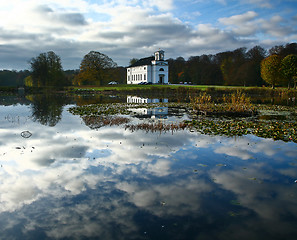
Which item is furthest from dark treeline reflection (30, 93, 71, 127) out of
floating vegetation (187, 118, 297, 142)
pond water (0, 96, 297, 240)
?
floating vegetation (187, 118, 297, 142)

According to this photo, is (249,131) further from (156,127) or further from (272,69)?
(272,69)

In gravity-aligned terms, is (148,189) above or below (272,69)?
below

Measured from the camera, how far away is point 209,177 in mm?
7277

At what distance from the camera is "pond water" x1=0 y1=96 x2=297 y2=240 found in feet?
15.8

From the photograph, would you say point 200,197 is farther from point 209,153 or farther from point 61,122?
point 61,122

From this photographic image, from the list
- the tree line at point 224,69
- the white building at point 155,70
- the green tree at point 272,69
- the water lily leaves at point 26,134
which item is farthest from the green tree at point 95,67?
the water lily leaves at point 26,134

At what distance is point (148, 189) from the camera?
646 centimetres

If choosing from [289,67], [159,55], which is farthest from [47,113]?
[159,55]

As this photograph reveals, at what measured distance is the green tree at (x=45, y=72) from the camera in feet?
238

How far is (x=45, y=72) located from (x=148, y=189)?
245ft

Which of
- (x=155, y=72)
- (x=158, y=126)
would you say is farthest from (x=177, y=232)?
(x=155, y=72)

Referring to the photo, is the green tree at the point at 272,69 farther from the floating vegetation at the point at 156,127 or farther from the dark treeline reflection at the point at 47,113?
the floating vegetation at the point at 156,127

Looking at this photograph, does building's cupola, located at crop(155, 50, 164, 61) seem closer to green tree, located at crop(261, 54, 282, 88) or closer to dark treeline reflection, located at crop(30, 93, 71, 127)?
green tree, located at crop(261, 54, 282, 88)

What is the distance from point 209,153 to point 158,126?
5.45 meters
